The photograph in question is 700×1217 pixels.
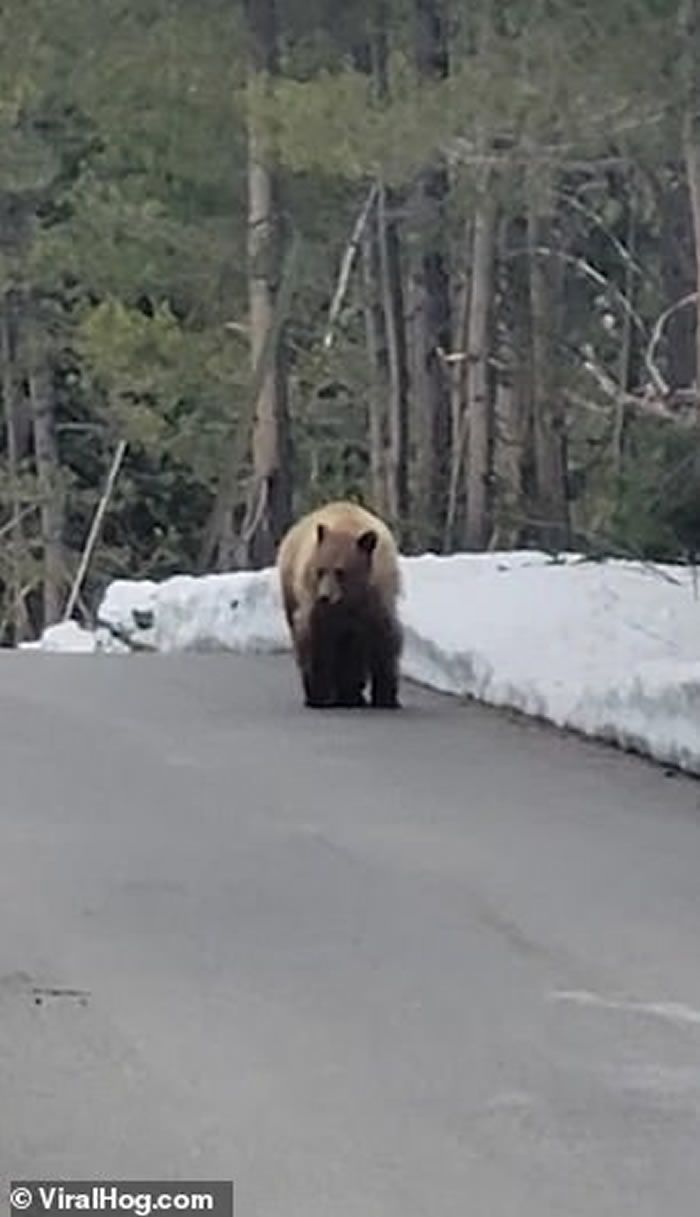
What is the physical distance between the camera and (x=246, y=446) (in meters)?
41.9

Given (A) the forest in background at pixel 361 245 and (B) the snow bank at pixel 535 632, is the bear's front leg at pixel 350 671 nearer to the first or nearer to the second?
(B) the snow bank at pixel 535 632

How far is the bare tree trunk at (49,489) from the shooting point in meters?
50.0

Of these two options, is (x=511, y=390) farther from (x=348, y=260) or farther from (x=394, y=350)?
(x=348, y=260)

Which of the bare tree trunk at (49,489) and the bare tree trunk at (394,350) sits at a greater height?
the bare tree trunk at (394,350)

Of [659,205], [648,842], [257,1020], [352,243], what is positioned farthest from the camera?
[352,243]

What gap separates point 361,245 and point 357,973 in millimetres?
31694

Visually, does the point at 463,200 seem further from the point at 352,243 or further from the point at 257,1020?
the point at 257,1020

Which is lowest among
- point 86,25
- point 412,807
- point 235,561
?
point 235,561

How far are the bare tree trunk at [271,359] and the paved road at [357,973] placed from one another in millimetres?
19081

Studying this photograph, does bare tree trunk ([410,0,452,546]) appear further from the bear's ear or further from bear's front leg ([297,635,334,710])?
bear's front leg ([297,635,334,710])

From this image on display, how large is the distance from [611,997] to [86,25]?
2805 cm

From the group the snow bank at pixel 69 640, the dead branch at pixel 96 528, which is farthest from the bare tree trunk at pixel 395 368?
the dead branch at pixel 96 528

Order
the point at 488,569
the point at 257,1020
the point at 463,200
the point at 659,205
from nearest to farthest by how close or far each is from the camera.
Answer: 1. the point at 257,1020
2. the point at 488,569
3. the point at 463,200
4. the point at 659,205

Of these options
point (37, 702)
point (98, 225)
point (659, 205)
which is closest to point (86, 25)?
point (98, 225)
